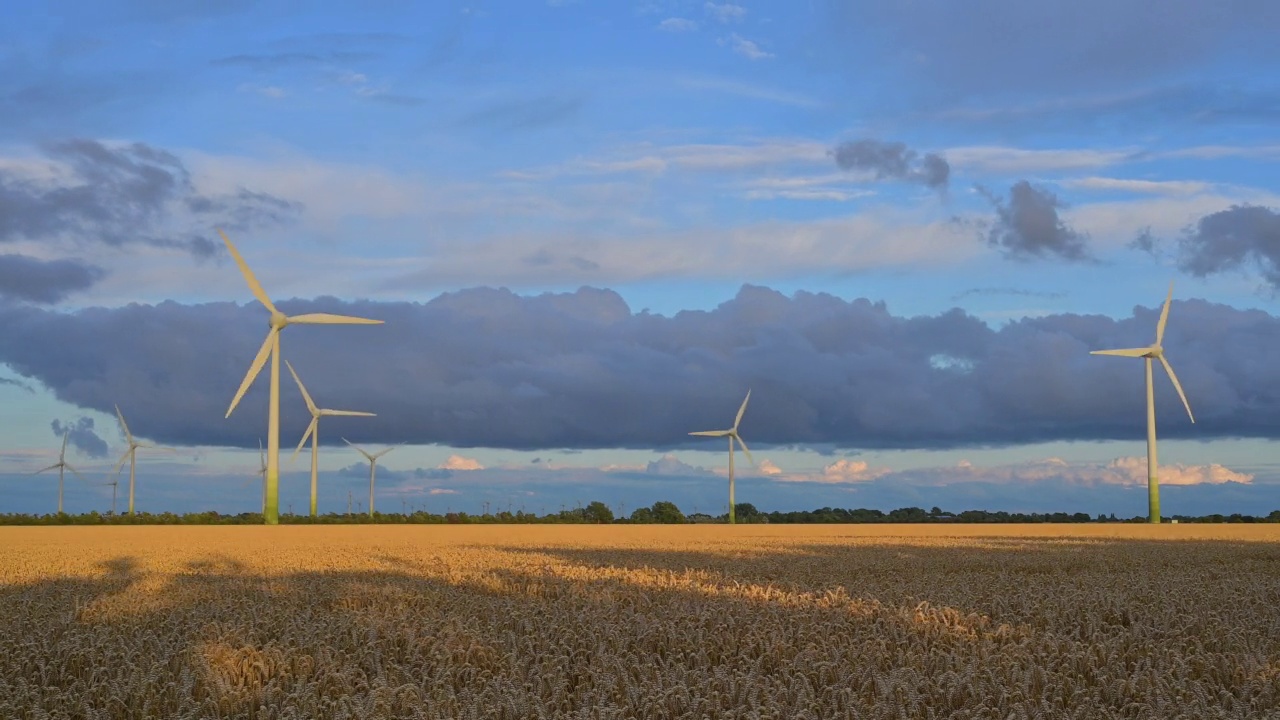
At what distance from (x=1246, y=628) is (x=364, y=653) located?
32.5 ft

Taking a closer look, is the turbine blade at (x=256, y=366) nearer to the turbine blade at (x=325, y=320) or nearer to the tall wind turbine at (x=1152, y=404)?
the turbine blade at (x=325, y=320)

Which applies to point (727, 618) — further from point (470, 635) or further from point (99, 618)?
point (99, 618)

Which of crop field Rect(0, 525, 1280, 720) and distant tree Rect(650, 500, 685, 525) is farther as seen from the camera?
distant tree Rect(650, 500, 685, 525)

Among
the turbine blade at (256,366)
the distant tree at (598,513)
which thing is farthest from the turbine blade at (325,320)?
the distant tree at (598,513)

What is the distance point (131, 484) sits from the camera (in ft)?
310

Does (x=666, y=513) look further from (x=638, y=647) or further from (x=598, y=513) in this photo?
(x=638, y=647)

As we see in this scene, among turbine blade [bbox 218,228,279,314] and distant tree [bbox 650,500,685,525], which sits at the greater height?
turbine blade [bbox 218,228,279,314]

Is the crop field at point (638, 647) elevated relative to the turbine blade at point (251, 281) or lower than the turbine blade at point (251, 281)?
lower

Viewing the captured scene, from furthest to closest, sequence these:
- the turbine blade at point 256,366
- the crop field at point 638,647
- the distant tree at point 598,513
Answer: the distant tree at point 598,513 → the turbine blade at point 256,366 → the crop field at point 638,647

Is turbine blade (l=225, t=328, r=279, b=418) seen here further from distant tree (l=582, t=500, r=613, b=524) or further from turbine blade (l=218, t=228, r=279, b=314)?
distant tree (l=582, t=500, r=613, b=524)

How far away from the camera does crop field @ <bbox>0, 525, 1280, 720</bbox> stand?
371 inches

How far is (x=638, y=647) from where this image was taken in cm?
1215

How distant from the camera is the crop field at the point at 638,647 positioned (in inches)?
371

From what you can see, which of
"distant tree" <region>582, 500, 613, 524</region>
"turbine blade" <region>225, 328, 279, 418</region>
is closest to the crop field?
"turbine blade" <region>225, 328, 279, 418</region>
